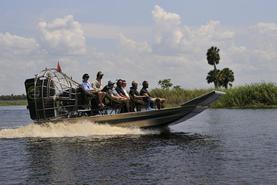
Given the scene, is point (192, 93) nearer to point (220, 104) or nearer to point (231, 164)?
point (220, 104)

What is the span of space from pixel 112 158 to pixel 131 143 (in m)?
3.52

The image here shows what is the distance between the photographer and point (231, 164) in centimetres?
1325

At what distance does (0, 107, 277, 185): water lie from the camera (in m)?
11.8

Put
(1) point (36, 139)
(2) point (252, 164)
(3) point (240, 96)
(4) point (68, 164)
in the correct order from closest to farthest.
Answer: (2) point (252, 164) < (4) point (68, 164) < (1) point (36, 139) < (3) point (240, 96)

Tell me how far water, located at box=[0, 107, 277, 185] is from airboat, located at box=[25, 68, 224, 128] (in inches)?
A: 14.1

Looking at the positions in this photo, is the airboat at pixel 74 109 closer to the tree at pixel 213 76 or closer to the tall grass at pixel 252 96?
the tall grass at pixel 252 96

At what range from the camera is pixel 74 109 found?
21.5m

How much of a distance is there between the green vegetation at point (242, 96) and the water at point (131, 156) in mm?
24278

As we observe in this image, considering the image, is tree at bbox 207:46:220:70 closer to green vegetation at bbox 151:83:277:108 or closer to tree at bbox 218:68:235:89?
tree at bbox 218:68:235:89

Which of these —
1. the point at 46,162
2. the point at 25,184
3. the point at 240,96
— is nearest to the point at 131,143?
the point at 46,162

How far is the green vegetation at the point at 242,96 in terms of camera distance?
4628 cm

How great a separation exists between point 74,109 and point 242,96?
28.9m

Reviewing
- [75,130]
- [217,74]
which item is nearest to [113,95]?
[75,130]

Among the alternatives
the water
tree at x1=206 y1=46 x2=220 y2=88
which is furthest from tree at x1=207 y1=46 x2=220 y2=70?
the water
